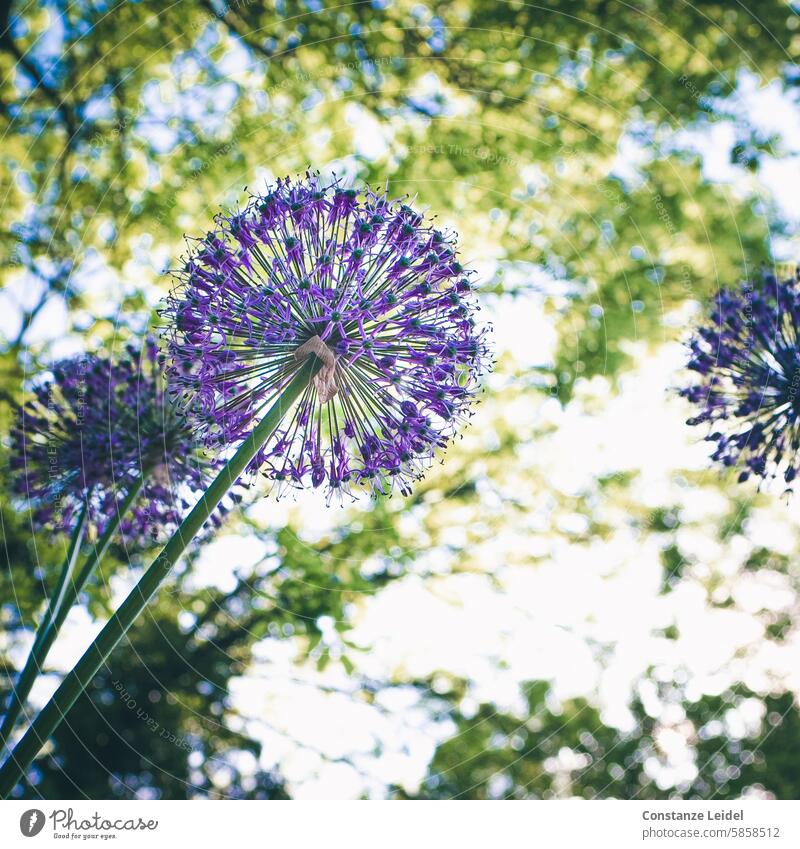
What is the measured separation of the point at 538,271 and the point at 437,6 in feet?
5.60

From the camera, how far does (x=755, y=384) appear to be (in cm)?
244

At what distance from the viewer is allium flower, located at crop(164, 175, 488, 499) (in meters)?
1.99

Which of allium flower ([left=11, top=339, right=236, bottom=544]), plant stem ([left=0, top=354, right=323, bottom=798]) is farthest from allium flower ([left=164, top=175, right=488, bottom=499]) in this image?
allium flower ([left=11, top=339, right=236, bottom=544])

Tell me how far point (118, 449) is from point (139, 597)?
102 centimetres

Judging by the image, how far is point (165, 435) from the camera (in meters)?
2.55

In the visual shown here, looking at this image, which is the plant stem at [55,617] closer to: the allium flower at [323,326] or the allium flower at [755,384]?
the allium flower at [323,326]

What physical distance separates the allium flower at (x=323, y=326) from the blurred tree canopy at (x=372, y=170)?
6.37 ft

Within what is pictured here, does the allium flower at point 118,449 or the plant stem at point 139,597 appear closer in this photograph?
the plant stem at point 139,597
